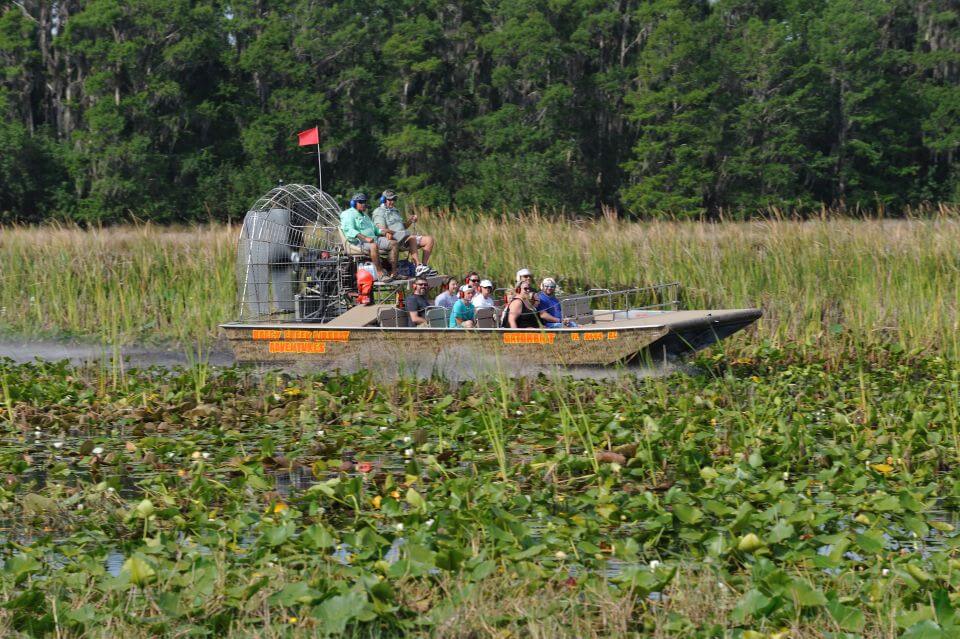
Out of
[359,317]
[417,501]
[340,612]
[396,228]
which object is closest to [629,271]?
[396,228]

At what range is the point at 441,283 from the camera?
653 inches

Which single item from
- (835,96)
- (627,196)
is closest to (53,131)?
A: (627,196)

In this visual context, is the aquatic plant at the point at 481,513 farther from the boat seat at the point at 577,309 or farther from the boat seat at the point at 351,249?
the boat seat at the point at 351,249

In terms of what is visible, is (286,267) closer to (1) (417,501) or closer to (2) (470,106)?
(1) (417,501)

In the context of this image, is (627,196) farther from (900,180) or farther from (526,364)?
(526,364)

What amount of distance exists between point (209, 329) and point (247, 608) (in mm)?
12708

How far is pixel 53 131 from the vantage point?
52.8 m

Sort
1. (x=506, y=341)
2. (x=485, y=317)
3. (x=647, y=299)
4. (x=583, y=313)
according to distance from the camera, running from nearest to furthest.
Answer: (x=506, y=341) < (x=485, y=317) < (x=583, y=313) < (x=647, y=299)

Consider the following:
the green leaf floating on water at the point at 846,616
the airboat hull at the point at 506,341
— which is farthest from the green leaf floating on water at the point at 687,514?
the airboat hull at the point at 506,341

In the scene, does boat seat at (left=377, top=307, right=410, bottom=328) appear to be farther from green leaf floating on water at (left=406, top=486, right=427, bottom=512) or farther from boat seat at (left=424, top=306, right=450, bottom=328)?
green leaf floating on water at (left=406, top=486, right=427, bottom=512)

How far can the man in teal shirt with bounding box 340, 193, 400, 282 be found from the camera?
15.4 metres

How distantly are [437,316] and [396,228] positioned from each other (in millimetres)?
2098

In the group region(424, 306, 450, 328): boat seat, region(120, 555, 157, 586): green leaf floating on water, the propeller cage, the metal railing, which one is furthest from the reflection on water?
region(120, 555, 157, 586): green leaf floating on water

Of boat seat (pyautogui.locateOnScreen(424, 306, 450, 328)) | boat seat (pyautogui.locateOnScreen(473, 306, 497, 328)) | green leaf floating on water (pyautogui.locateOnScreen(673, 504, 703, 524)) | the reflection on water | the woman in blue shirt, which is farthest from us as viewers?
boat seat (pyautogui.locateOnScreen(424, 306, 450, 328))
